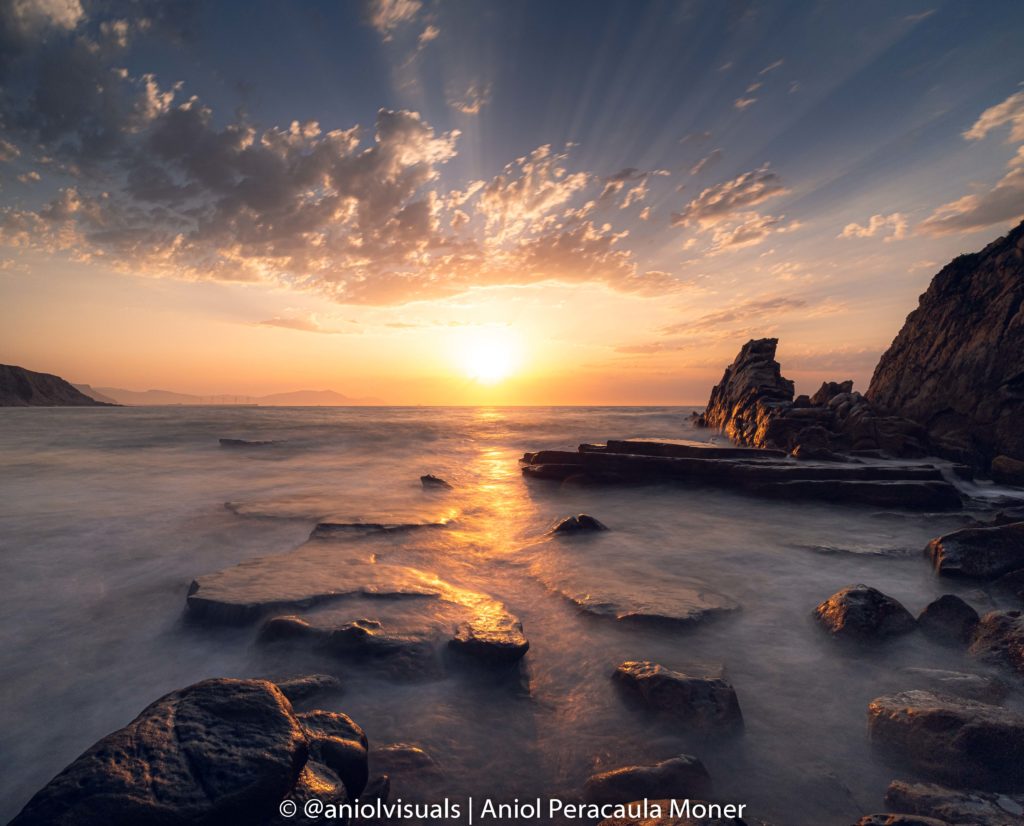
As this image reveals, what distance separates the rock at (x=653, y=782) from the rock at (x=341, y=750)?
51.2 inches

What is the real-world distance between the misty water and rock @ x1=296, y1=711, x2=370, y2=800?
30 centimetres

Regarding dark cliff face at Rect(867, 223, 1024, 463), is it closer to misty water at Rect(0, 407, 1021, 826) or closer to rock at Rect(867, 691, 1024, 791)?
misty water at Rect(0, 407, 1021, 826)

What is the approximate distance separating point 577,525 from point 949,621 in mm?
4625

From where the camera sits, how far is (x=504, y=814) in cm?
257

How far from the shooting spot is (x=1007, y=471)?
35.8 feet

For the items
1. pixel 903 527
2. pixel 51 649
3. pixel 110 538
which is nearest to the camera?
pixel 51 649

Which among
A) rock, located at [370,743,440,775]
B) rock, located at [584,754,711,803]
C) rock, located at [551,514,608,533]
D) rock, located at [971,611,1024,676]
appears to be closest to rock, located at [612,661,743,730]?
rock, located at [584,754,711,803]

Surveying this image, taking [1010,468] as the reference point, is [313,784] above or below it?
below

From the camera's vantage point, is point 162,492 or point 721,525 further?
point 162,492

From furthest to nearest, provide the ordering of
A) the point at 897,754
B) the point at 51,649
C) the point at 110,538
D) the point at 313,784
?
the point at 110,538 → the point at 51,649 → the point at 897,754 → the point at 313,784

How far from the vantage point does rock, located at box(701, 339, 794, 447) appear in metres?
17.7

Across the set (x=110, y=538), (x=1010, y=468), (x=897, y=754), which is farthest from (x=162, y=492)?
(x=1010, y=468)

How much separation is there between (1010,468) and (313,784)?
15511 millimetres

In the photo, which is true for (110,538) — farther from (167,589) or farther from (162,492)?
(162,492)
